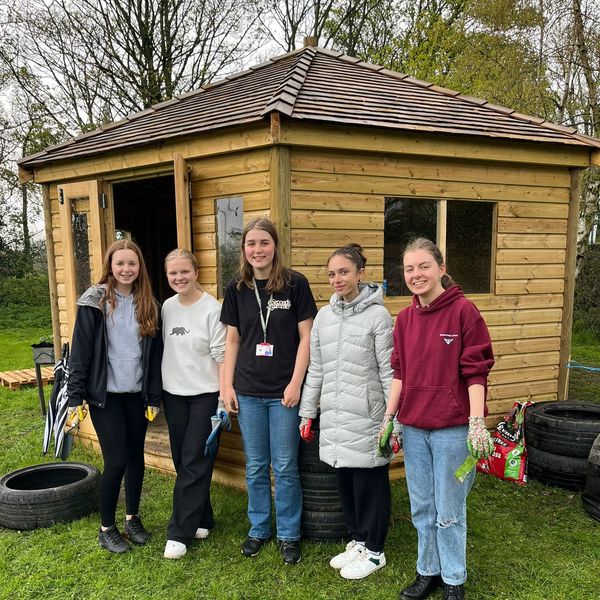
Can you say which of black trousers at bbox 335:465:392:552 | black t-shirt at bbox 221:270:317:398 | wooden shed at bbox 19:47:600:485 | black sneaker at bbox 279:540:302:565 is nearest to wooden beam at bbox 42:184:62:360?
wooden shed at bbox 19:47:600:485

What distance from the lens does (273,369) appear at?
10.6 feet

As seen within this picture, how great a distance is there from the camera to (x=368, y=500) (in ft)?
10.1

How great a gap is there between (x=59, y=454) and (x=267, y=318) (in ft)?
7.09

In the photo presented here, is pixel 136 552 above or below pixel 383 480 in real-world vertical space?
below

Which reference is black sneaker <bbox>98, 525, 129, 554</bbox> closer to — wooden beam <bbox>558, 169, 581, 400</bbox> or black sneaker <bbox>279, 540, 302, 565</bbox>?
black sneaker <bbox>279, 540, 302, 565</bbox>

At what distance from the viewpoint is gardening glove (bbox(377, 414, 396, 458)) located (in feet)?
9.37

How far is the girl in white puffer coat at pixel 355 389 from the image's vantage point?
2.98 meters

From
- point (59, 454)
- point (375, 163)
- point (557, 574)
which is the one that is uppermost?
point (375, 163)

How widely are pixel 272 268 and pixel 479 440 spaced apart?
1482mm

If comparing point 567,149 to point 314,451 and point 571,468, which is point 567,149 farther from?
point 314,451

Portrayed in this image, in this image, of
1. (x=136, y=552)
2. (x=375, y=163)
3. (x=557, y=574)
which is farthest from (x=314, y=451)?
(x=375, y=163)

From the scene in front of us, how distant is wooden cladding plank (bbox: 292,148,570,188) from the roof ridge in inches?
14.5

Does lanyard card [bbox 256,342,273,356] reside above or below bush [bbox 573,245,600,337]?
above

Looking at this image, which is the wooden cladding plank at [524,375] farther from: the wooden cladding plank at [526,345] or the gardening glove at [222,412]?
the gardening glove at [222,412]
